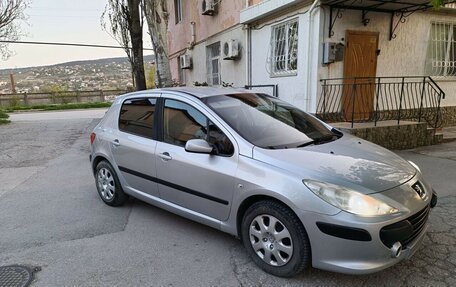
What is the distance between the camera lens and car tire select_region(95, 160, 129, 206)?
4.39 meters

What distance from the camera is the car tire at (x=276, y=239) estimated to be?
8.59 feet

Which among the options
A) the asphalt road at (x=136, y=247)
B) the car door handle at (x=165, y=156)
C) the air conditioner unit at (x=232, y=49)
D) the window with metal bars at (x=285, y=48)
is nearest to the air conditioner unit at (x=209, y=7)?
the air conditioner unit at (x=232, y=49)

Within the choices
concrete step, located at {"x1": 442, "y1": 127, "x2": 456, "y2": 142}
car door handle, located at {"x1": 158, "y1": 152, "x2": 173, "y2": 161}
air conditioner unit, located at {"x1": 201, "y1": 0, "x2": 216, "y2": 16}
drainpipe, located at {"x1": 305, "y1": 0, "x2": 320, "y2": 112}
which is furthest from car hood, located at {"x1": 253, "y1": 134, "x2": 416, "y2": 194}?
air conditioner unit, located at {"x1": 201, "y1": 0, "x2": 216, "y2": 16}

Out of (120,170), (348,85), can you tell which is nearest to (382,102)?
(348,85)

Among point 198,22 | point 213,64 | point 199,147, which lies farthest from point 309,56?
point 198,22

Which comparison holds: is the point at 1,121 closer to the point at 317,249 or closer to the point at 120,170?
the point at 120,170

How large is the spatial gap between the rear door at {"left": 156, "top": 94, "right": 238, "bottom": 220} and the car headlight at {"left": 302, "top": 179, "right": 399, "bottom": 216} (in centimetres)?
82

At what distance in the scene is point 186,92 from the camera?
3.76 m

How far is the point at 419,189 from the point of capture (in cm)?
281

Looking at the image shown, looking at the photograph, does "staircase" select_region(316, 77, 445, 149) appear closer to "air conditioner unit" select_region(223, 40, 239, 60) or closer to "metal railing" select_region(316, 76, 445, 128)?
"metal railing" select_region(316, 76, 445, 128)

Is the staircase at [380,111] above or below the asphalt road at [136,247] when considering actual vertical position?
above

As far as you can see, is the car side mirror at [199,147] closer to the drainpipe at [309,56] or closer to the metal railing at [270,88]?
the drainpipe at [309,56]

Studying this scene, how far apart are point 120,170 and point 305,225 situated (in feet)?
8.64

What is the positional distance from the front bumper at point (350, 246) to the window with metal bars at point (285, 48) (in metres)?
5.91
